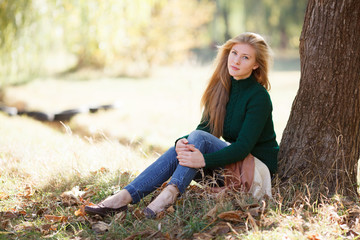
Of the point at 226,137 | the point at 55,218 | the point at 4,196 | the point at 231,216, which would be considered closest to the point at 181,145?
the point at 226,137

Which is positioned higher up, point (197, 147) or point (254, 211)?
point (197, 147)

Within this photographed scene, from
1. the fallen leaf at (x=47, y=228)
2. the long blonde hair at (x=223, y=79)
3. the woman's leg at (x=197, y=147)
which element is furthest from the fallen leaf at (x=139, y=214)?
the long blonde hair at (x=223, y=79)

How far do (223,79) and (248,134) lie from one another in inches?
22.9

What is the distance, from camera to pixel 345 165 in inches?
126

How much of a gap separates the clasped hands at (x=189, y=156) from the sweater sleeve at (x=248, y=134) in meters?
0.05

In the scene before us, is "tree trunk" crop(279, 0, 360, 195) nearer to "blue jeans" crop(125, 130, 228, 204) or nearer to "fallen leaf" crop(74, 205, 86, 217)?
"blue jeans" crop(125, 130, 228, 204)

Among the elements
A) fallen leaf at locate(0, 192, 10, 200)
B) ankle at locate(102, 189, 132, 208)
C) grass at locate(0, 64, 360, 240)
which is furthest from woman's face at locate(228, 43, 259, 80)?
fallen leaf at locate(0, 192, 10, 200)

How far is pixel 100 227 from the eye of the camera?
274 centimetres

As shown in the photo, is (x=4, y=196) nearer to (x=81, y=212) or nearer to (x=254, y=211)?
(x=81, y=212)

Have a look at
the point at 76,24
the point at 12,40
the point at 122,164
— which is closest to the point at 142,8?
the point at 76,24

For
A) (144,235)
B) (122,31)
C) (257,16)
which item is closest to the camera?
(144,235)

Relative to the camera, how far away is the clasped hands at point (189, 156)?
9.46 ft

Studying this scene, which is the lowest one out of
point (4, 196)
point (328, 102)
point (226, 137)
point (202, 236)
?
point (4, 196)

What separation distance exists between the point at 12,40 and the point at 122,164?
17.7ft
